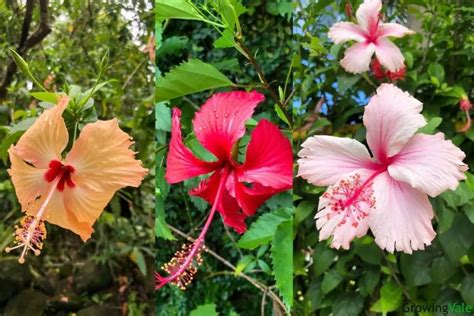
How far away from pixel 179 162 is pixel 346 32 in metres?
0.23

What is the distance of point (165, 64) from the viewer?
0.62m

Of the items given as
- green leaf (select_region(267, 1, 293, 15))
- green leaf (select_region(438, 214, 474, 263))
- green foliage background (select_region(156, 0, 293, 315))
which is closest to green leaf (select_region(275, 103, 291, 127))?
green foliage background (select_region(156, 0, 293, 315))

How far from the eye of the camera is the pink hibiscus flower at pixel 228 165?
55cm

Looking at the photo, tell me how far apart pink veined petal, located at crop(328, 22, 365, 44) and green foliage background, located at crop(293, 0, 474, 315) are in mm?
54

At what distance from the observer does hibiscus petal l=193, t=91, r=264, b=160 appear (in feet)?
1.77

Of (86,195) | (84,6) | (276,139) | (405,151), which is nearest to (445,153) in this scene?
(405,151)

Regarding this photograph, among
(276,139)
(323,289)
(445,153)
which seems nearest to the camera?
(445,153)

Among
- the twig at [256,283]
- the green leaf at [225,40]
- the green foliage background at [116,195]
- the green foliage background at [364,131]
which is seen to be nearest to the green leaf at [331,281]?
the green foliage background at [364,131]

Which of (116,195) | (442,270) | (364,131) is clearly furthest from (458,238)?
(116,195)

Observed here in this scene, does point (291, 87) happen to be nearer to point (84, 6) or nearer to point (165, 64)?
point (165, 64)

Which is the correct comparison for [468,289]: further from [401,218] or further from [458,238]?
[401,218]

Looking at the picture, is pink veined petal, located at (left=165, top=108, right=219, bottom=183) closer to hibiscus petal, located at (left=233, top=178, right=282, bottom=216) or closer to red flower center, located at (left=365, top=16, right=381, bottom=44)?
hibiscus petal, located at (left=233, top=178, right=282, bottom=216)

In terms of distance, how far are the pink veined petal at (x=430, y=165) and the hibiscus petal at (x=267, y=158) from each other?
0.46 ft

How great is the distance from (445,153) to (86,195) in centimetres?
30
